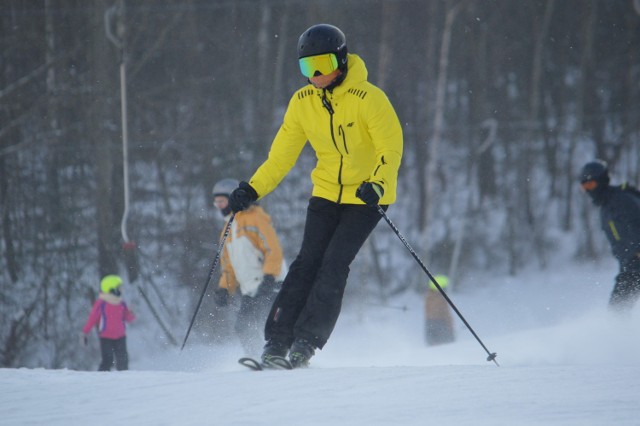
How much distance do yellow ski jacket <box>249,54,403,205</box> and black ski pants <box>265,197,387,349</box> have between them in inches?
4.0

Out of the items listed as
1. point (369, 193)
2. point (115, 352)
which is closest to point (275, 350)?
point (369, 193)

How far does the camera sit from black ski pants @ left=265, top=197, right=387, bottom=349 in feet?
14.0

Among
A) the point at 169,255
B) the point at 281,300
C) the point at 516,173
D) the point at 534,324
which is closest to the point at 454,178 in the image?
the point at 516,173

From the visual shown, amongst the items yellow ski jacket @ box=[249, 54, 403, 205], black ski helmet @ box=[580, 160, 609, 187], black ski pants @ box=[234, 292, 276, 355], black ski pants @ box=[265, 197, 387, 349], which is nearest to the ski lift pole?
black ski pants @ box=[234, 292, 276, 355]

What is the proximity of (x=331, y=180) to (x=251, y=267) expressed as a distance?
7.61 ft

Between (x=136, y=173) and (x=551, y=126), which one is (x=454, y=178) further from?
(x=136, y=173)

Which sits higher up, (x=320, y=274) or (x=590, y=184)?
(x=590, y=184)

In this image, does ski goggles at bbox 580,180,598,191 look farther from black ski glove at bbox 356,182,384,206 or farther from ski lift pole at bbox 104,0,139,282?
ski lift pole at bbox 104,0,139,282

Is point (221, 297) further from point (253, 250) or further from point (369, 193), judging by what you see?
point (369, 193)

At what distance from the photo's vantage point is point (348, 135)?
4.35 m

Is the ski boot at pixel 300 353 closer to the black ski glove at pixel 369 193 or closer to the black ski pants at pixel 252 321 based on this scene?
the black ski glove at pixel 369 193

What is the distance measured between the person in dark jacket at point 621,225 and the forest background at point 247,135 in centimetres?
543

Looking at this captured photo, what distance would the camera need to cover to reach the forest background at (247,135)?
13.1 m

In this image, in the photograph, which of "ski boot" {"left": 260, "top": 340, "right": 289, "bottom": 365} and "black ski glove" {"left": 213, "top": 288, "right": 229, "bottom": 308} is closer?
"ski boot" {"left": 260, "top": 340, "right": 289, "bottom": 365}
